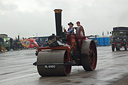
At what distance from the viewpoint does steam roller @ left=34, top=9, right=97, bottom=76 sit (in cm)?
921

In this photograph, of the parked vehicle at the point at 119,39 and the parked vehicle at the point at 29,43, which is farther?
the parked vehicle at the point at 29,43

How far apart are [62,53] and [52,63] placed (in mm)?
433

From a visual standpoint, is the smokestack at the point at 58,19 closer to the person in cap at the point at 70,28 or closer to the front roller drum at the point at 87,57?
the person in cap at the point at 70,28

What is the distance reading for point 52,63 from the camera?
9.21 metres

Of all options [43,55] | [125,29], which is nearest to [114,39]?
[125,29]

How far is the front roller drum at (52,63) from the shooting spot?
914 cm

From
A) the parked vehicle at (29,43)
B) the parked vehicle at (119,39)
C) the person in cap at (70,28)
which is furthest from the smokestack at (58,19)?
the parked vehicle at (29,43)

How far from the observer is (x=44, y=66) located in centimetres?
930

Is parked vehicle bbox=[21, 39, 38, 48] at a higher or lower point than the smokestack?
lower

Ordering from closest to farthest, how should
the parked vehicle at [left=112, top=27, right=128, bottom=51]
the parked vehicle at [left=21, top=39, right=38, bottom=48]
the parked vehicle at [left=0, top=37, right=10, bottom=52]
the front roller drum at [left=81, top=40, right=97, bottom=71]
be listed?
the front roller drum at [left=81, top=40, right=97, bottom=71], the parked vehicle at [left=112, top=27, right=128, bottom=51], the parked vehicle at [left=0, top=37, right=10, bottom=52], the parked vehicle at [left=21, top=39, right=38, bottom=48]

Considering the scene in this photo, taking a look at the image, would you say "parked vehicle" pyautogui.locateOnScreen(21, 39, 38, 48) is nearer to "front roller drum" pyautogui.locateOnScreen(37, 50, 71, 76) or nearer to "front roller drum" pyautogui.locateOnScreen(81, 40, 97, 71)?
"front roller drum" pyautogui.locateOnScreen(81, 40, 97, 71)

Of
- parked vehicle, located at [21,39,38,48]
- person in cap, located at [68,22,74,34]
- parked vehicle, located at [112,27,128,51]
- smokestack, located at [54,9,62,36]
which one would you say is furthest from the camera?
parked vehicle, located at [21,39,38,48]

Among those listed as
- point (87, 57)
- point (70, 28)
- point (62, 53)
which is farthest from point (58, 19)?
point (87, 57)

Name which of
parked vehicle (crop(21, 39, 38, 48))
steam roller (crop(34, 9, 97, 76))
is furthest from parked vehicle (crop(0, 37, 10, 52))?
steam roller (crop(34, 9, 97, 76))
